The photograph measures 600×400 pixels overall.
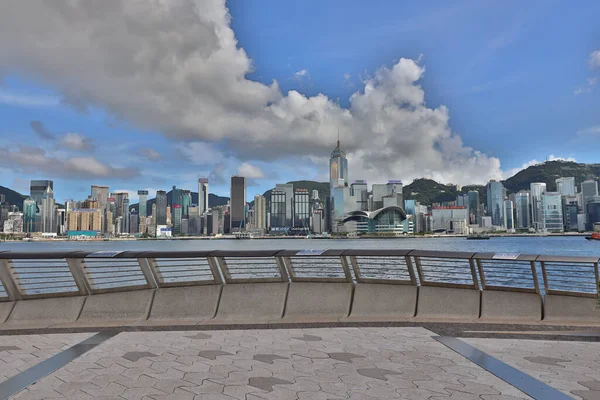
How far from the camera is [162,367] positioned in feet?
19.2

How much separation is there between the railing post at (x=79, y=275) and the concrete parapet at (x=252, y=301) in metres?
2.63

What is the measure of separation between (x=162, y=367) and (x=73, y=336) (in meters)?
2.90

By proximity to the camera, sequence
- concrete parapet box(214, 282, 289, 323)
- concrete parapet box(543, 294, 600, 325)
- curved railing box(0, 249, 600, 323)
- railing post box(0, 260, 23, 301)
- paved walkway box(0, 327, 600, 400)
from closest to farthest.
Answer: paved walkway box(0, 327, 600, 400) → concrete parapet box(543, 294, 600, 325) → curved railing box(0, 249, 600, 323) → railing post box(0, 260, 23, 301) → concrete parapet box(214, 282, 289, 323)

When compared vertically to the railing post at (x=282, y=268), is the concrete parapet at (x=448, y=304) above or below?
below

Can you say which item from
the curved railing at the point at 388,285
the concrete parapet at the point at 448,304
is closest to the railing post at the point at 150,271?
the curved railing at the point at 388,285

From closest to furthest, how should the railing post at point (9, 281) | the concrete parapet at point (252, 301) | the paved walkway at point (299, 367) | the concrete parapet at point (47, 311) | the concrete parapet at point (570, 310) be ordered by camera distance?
the paved walkway at point (299, 367) → the concrete parapet at point (570, 310) → the railing post at point (9, 281) → the concrete parapet at point (47, 311) → the concrete parapet at point (252, 301)

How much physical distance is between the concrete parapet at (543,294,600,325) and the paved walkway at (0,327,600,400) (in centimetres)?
180

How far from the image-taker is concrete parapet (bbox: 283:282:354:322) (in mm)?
9633

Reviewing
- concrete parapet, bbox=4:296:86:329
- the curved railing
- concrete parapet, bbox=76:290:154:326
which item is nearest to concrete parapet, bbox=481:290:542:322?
the curved railing

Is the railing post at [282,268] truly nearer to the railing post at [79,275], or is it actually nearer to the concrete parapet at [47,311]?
the railing post at [79,275]

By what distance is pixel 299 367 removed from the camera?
5.89 meters

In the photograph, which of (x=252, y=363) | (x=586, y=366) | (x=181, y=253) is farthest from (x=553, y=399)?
(x=181, y=253)

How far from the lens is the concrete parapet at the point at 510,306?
917 cm

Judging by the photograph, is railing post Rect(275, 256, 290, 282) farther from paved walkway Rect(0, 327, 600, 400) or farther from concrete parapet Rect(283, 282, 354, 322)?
paved walkway Rect(0, 327, 600, 400)
